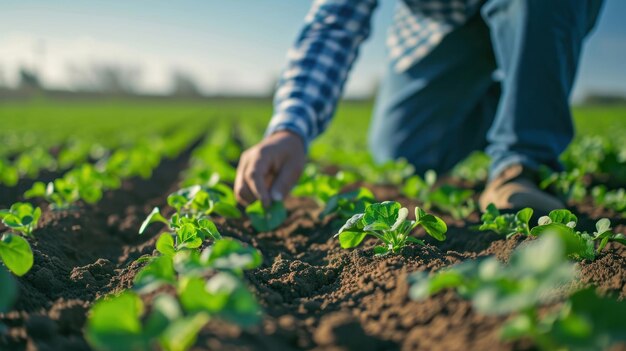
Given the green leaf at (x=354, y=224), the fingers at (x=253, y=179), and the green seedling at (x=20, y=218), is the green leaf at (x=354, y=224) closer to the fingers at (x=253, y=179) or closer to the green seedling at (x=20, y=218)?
the fingers at (x=253, y=179)

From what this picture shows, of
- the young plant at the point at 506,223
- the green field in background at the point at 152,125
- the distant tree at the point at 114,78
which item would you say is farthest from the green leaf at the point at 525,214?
the distant tree at the point at 114,78

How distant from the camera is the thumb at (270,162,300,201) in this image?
264 cm

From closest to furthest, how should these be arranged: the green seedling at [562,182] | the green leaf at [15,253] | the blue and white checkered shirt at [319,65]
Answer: the green leaf at [15,253] < the green seedling at [562,182] < the blue and white checkered shirt at [319,65]

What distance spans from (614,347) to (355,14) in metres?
2.74

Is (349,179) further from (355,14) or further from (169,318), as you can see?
(169,318)

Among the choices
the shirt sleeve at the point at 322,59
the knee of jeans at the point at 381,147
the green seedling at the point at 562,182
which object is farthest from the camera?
the knee of jeans at the point at 381,147

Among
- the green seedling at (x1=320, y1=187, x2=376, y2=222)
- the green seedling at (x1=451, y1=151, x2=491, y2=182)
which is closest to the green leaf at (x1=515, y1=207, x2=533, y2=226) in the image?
the green seedling at (x1=320, y1=187, x2=376, y2=222)

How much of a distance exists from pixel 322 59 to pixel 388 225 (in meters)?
1.80

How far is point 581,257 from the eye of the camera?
1771 mm

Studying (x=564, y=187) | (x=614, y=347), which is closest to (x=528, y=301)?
(x=614, y=347)

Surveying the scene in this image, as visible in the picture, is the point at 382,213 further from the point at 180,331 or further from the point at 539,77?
the point at 539,77

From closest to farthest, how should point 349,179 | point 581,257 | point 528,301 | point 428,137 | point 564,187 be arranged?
point 528,301 → point 581,257 → point 564,187 → point 349,179 → point 428,137

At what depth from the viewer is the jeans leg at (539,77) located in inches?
114

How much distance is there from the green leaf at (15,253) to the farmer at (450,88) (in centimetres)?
118
